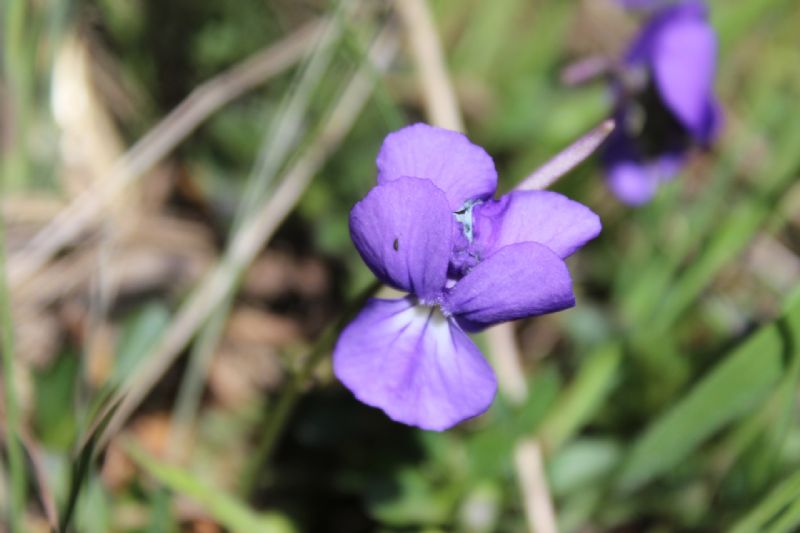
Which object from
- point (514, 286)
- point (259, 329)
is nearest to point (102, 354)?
point (259, 329)

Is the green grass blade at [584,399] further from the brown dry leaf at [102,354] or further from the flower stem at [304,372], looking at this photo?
the brown dry leaf at [102,354]

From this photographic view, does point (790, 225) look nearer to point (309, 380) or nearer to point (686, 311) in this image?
point (686, 311)

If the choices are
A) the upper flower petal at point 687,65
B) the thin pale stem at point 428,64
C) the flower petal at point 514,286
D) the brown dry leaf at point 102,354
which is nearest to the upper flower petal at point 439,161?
the flower petal at point 514,286

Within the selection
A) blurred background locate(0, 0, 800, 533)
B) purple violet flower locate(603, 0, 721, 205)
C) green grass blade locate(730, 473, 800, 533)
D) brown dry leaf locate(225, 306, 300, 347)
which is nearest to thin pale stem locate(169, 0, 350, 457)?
blurred background locate(0, 0, 800, 533)

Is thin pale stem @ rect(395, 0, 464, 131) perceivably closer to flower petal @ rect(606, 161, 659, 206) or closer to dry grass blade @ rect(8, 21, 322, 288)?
dry grass blade @ rect(8, 21, 322, 288)

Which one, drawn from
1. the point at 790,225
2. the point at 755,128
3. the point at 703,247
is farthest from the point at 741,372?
the point at 790,225

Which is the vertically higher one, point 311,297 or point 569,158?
point 311,297

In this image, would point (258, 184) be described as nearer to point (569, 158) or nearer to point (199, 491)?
point (199, 491)
